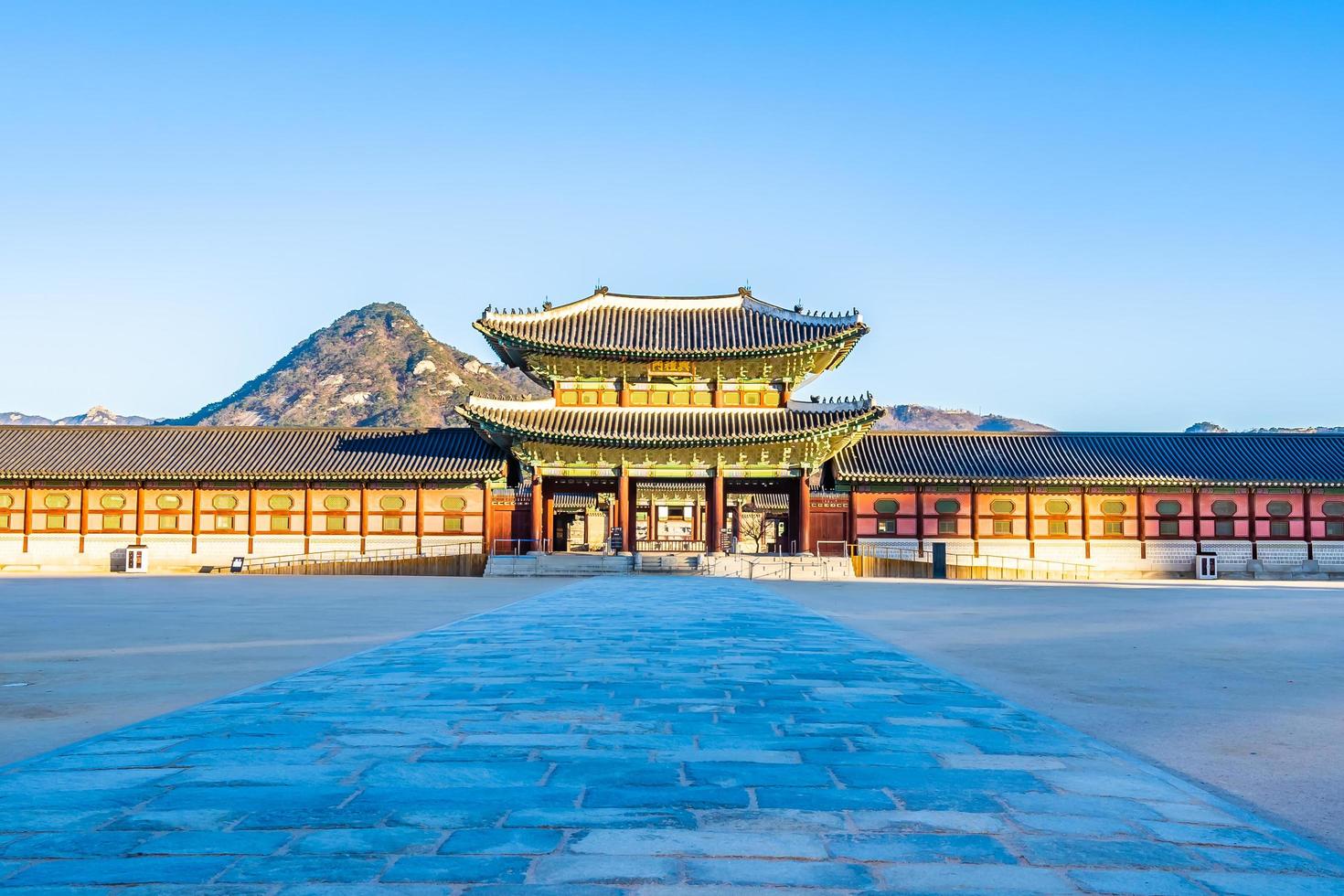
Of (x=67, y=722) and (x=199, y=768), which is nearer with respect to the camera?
(x=199, y=768)

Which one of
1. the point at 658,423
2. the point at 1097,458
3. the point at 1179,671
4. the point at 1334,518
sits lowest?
the point at 1179,671

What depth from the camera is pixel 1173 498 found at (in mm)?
37375

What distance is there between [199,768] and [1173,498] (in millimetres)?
38967

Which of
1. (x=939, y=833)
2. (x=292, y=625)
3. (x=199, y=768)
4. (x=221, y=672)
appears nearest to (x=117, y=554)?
(x=292, y=625)

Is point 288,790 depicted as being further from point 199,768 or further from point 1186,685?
point 1186,685

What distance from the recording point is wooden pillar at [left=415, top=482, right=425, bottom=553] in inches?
1447

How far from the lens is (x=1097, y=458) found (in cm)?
3791

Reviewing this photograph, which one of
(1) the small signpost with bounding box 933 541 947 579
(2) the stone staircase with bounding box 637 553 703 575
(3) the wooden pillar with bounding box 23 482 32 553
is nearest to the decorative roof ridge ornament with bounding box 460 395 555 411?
(2) the stone staircase with bounding box 637 553 703 575

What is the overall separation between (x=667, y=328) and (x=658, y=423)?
464 centimetres

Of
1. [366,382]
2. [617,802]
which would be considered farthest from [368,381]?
[617,802]

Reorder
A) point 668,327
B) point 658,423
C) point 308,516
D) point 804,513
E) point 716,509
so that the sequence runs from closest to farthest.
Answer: point 804,513
point 716,509
point 658,423
point 308,516
point 668,327

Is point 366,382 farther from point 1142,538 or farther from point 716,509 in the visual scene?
point 1142,538

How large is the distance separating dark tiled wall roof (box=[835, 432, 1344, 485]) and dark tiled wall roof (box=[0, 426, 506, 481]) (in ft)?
49.8

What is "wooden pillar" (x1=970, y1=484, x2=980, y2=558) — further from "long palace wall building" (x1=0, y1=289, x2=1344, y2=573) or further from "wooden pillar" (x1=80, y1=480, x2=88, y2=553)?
"wooden pillar" (x1=80, y1=480, x2=88, y2=553)
